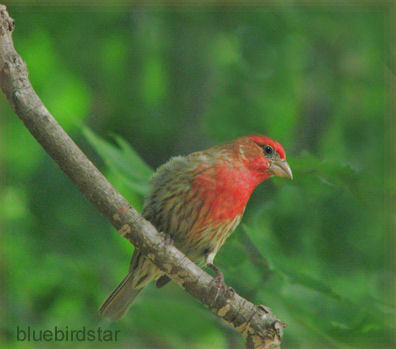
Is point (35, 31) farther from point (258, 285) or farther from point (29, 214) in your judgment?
point (258, 285)

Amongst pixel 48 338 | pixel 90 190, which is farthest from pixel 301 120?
pixel 90 190

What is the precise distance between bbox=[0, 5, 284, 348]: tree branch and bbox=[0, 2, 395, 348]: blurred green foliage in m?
0.54

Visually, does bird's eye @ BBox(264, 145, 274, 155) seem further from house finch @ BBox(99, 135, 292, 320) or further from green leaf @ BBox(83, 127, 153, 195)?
green leaf @ BBox(83, 127, 153, 195)

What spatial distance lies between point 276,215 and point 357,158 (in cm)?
108

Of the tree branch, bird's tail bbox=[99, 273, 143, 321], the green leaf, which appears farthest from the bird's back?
the tree branch

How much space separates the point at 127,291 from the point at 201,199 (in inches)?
35.1

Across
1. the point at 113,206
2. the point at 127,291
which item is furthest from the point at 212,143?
the point at 113,206

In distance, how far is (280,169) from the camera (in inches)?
166

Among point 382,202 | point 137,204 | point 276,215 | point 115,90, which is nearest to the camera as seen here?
point 382,202

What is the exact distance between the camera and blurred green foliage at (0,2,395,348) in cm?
423

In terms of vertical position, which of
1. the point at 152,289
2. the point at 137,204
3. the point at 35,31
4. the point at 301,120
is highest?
the point at 301,120

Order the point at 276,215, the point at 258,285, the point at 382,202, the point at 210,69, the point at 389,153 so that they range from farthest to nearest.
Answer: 1. the point at 210,69
2. the point at 389,153
3. the point at 276,215
4. the point at 258,285
5. the point at 382,202

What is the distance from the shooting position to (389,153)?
16.6 feet

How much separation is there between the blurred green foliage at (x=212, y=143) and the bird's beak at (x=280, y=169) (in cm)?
9
